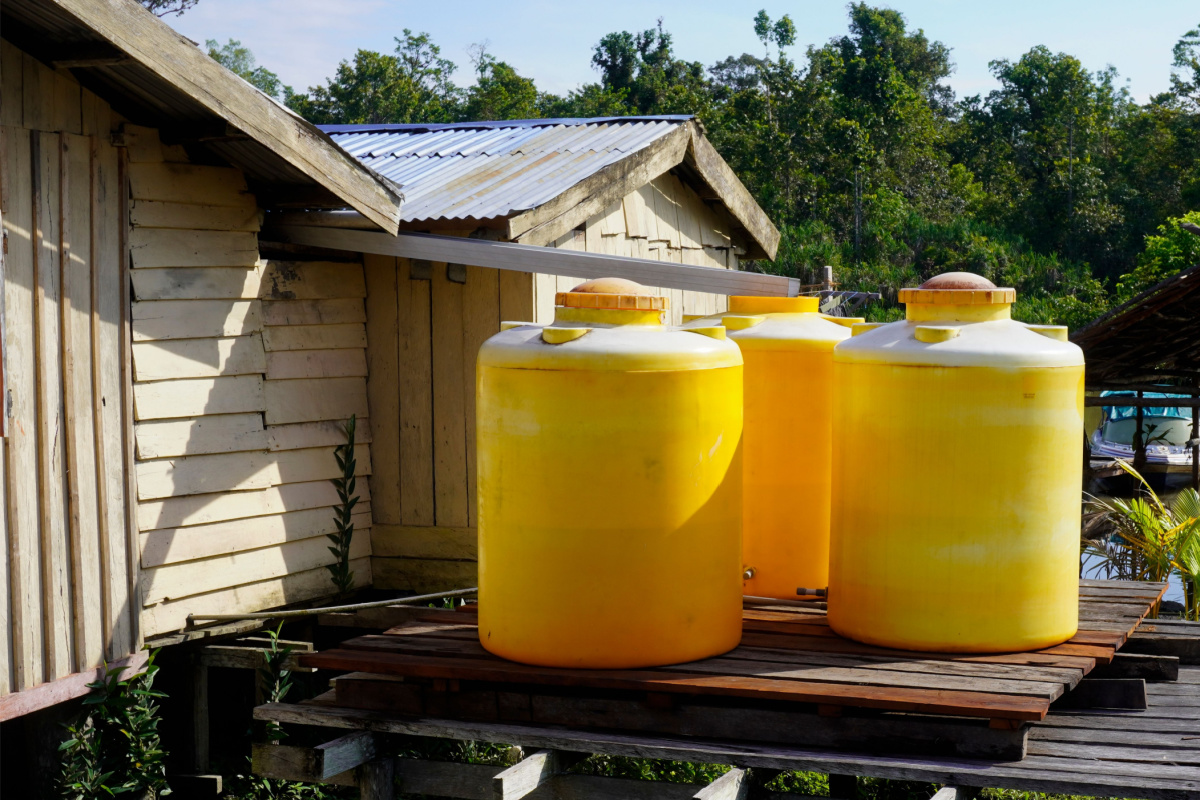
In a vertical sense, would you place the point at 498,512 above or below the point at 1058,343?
below

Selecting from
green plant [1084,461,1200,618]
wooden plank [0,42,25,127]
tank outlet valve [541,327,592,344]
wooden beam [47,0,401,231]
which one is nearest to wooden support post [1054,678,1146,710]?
tank outlet valve [541,327,592,344]

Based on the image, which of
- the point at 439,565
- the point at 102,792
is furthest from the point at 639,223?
the point at 102,792

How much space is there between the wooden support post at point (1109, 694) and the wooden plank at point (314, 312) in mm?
4724

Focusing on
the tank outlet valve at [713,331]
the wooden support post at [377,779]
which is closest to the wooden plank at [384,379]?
the wooden support post at [377,779]

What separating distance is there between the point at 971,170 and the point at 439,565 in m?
33.3

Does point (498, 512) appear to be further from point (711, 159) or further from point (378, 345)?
point (711, 159)

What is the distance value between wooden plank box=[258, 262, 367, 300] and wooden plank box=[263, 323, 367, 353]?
0.18 meters

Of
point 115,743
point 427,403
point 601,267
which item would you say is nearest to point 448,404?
point 427,403

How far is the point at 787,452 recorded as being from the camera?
5320 millimetres

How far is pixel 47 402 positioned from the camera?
6.03 meters

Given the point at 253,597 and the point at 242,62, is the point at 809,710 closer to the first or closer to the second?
the point at 253,597

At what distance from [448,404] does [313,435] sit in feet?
2.71

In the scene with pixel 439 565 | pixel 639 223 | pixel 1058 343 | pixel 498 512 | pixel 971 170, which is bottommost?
pixel 439 565

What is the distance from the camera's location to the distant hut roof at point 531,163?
→ 738cm
